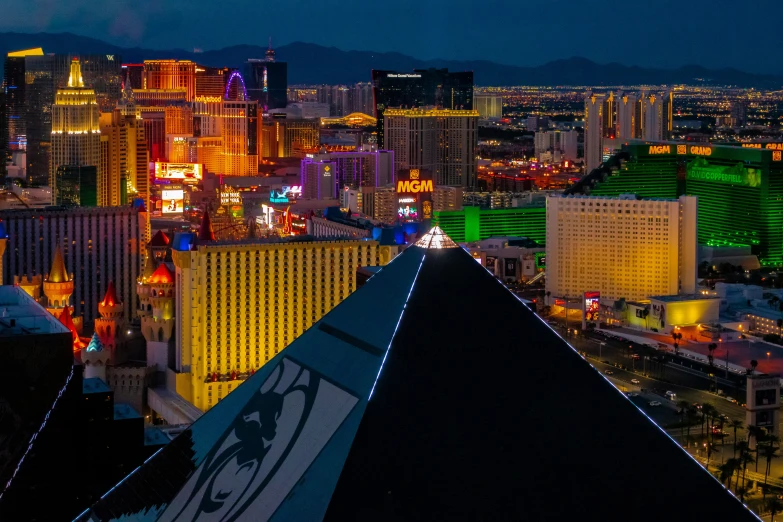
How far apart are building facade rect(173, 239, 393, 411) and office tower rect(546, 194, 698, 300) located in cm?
1075

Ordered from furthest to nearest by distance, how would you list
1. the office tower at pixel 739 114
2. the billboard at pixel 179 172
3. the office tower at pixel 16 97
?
the office tower at pixel 739 114 < the billboard at pixel 179 172 < the office tower at pixel 16 97

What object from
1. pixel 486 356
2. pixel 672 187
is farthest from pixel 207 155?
pixel 486 356

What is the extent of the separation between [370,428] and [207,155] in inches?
2349

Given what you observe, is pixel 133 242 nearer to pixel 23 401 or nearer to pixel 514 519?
pixel 23 401

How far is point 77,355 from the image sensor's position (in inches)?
942

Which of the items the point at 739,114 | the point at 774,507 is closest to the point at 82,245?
the point at 774,507

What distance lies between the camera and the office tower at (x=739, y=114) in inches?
3270

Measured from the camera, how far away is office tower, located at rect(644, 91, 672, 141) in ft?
221

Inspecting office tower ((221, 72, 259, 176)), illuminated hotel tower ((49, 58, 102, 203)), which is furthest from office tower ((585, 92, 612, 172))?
illuminated hotel tower ((49, 58, 102, 203))

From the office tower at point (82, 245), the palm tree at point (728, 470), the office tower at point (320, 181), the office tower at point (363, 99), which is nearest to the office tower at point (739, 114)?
the office tower at point (363, 99)

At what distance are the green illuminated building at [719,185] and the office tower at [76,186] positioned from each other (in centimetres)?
1444

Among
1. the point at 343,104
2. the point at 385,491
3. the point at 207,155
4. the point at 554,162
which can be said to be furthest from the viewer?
the point at 343,104

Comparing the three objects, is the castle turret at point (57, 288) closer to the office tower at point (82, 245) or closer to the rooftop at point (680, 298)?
the office tower at point (82, 245)

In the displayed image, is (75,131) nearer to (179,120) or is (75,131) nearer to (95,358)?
(95,358)
